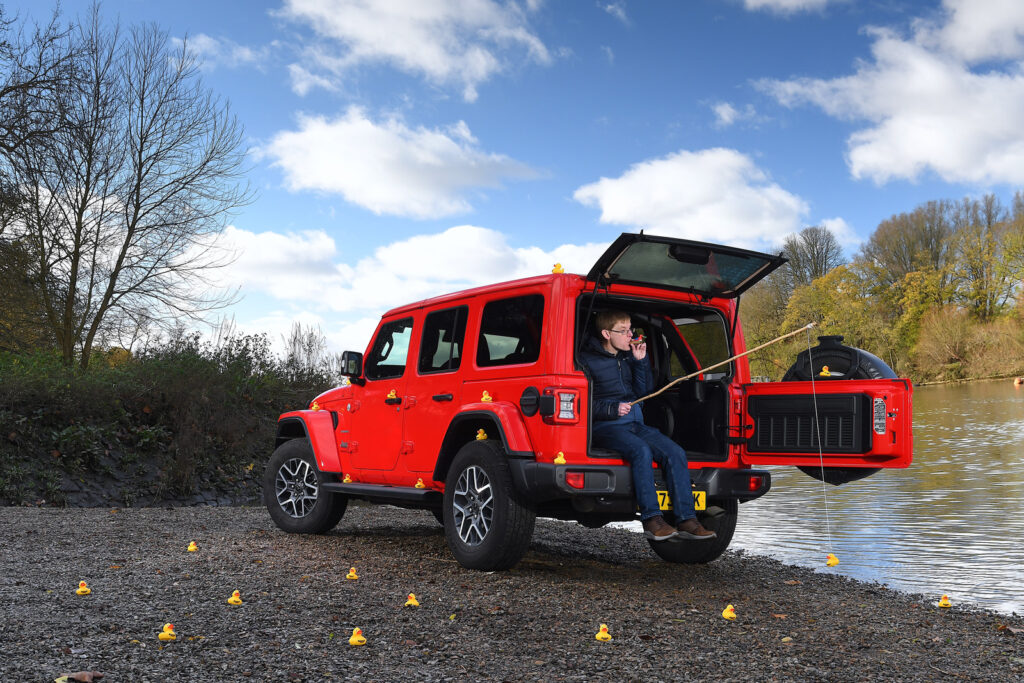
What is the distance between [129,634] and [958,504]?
34.3 ft

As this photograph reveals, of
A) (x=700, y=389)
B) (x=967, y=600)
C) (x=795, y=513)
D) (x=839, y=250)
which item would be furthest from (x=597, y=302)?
(x=839, y=250)

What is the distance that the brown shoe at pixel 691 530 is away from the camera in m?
5.78

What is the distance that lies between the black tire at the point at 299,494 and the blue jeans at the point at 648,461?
320 centimetres

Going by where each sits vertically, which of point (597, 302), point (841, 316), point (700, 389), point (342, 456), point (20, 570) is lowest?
point (20, 570)

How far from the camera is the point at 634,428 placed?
20.4 feet

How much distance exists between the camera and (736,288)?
6738mm

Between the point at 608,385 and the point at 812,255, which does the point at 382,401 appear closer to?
the point at 608,385

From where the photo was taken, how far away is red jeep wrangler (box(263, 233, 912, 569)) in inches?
233

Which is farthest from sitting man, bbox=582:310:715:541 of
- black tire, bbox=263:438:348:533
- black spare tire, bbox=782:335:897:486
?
black tire, bbox=263:438:348:533

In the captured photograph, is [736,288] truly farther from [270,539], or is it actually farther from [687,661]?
[270,539]

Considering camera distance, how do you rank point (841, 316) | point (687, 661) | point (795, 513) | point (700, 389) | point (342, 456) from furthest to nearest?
point (841, 316)
point (795, 513)
point (342, 456)
point (700, 389)
point (687, 661)

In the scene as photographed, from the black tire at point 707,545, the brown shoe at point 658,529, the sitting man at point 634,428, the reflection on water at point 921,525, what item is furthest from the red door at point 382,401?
the reflection on water at point 921,525

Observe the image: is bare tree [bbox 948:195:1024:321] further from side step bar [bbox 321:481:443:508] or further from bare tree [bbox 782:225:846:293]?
side step bar [bbox 321:481:443:508]

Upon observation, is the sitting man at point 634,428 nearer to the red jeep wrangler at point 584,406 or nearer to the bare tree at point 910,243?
the red jeep wrangler at point 584,406
